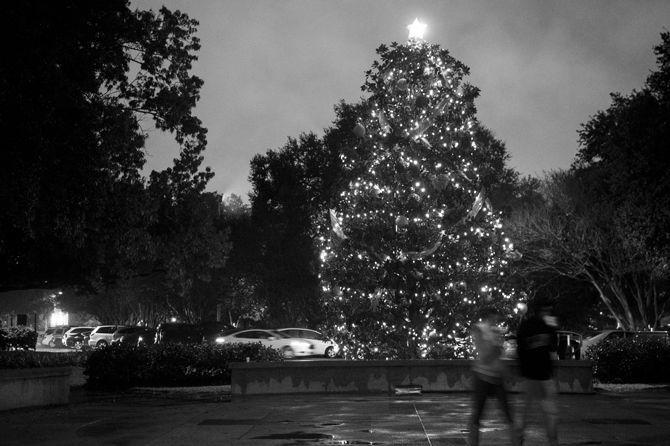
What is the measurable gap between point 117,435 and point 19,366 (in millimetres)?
9075

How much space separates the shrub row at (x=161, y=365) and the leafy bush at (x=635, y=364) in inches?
374

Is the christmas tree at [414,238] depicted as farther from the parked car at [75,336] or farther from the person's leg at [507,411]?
the parked car at [75,336]

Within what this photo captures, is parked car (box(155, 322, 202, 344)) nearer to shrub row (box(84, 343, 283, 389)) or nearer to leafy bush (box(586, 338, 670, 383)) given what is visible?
shrub row (box(84, 343, 283, 389))

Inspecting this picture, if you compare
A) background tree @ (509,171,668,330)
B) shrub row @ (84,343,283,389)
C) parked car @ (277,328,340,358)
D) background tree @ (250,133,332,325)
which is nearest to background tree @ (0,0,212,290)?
shrub row @ (84,343,283,389)

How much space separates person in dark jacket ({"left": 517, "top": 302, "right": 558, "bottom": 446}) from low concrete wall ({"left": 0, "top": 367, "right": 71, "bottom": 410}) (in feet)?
34.1

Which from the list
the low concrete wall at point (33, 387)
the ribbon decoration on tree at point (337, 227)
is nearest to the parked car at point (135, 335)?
the ribbon decoration on tree at point (337, 227)

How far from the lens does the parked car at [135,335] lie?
41781 mm

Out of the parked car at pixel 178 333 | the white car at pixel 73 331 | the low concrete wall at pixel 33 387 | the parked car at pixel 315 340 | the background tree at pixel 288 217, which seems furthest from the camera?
the white car at pixel 73 331

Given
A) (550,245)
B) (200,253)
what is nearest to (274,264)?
(550,245)

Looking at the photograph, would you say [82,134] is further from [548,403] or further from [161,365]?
[548,403]

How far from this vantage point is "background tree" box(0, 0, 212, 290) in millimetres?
16625

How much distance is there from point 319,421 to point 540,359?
4761 mm

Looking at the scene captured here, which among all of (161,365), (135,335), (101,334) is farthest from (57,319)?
(161,365)

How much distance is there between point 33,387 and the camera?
16.2 m
